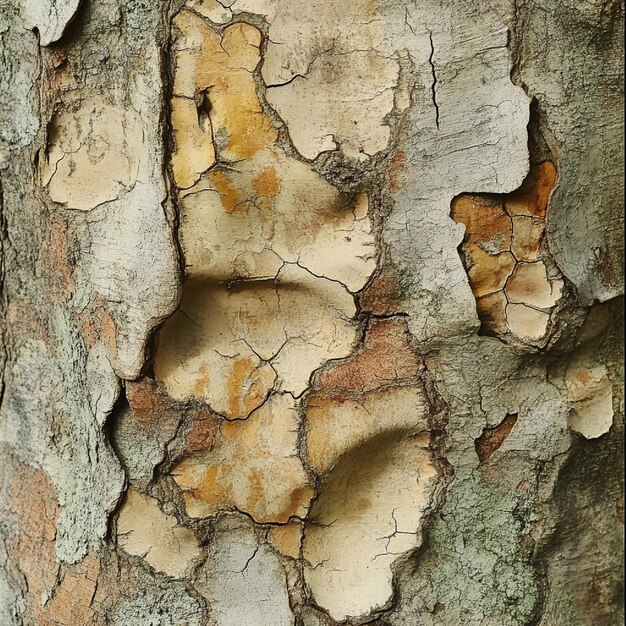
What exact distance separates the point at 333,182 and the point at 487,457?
1.16 ft

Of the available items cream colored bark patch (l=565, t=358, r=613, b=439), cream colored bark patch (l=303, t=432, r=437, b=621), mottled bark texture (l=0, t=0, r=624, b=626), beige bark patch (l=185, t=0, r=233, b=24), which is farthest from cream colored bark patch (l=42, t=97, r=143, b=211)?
cream colored bark patch (l=565, t=358, r=613, b=439)

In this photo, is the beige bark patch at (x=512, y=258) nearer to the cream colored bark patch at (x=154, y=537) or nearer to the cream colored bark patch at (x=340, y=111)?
the cream colored bark patch at (x=340, y=111)

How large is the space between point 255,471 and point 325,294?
21 centimetres

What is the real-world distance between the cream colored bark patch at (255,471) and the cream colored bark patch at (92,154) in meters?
0.30

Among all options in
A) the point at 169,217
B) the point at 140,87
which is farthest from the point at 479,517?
the point at 140,87

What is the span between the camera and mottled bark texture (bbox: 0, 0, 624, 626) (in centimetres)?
101

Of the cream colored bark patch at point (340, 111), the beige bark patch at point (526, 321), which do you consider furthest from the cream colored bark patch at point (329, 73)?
the beige bark patch at point (526, 321)

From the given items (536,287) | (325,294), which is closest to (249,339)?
(325,294)

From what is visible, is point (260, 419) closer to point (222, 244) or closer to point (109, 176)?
point (222, 244)

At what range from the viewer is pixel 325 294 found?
1.04 m

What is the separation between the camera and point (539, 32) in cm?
101

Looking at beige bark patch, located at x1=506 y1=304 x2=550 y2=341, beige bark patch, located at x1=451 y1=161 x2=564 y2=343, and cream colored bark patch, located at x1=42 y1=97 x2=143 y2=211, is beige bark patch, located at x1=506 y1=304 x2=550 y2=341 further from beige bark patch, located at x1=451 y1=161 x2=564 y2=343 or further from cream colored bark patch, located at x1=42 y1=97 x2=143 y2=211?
cream colored bark patch, located at x1=42 y1=97 x2=143 y2=211

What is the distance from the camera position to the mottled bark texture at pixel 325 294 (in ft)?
3.30

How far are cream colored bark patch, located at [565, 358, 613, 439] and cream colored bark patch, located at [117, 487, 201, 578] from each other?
46cm
